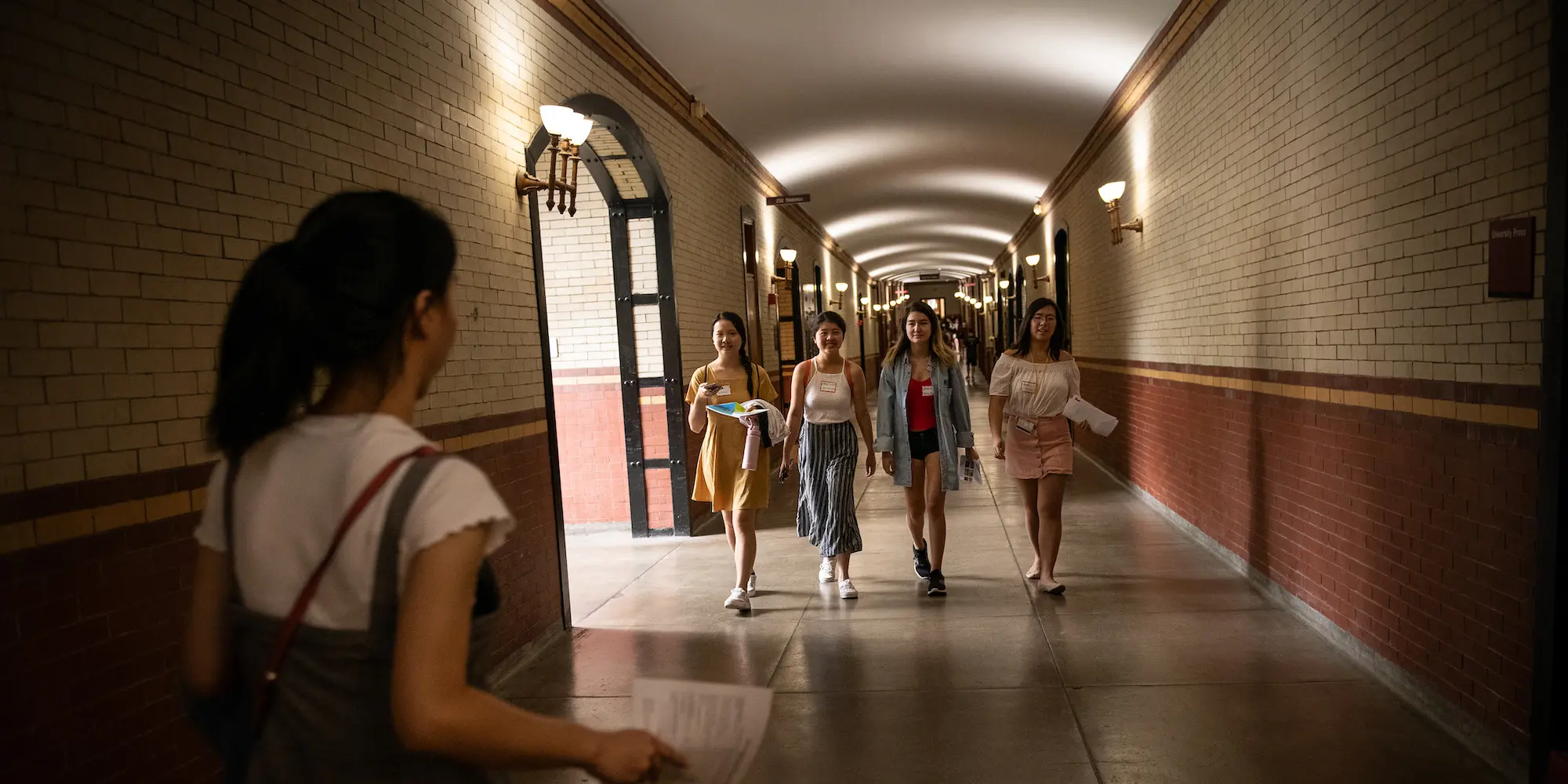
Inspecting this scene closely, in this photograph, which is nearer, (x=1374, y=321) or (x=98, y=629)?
(x=98, y=629)

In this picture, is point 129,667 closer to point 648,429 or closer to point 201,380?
point 201,380

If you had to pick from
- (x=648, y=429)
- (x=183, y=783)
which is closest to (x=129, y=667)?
(x=183, y=783)

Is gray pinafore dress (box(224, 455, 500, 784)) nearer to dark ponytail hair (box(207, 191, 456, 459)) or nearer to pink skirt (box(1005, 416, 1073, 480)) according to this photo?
dark ponytail hair (box(207, 191, 456, 459))

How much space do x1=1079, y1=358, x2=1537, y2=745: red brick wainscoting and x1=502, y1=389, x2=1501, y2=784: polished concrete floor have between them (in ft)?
0.79

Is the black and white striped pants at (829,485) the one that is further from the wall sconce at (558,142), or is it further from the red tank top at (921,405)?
the wall sconce at (558,142)

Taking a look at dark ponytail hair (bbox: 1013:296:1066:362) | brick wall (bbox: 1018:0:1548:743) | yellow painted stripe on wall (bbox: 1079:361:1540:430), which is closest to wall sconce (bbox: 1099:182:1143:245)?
brick wall (bbox: 1018:0:1548:743)

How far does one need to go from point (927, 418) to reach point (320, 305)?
466cm

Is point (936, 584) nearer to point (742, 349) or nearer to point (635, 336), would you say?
point (742, 349)

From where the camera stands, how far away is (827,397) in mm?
5434

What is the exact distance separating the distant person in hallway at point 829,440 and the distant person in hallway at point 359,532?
14.1 feet

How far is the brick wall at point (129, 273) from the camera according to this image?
2.28 meters

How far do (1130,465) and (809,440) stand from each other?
15.7 feet

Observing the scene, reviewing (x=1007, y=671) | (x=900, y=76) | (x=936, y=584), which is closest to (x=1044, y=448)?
(x=936, y=584)

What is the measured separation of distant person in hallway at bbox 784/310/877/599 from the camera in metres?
5.46
